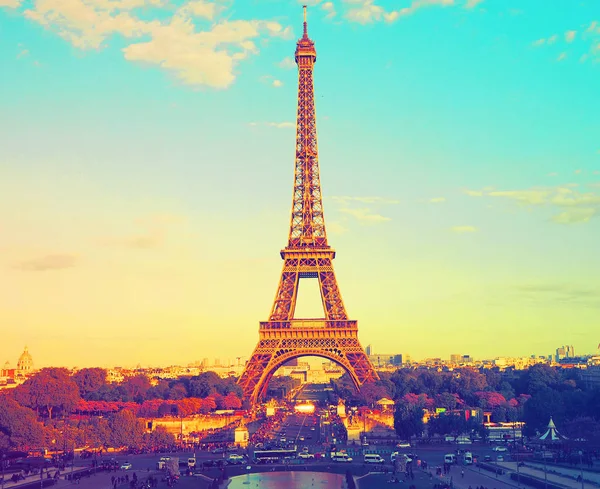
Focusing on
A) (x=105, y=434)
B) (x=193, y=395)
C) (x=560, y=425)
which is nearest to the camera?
(x=105, y=434)

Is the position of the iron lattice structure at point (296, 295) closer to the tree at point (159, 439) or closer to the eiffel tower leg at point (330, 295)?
the eiffel tower leg at point (330, 295)

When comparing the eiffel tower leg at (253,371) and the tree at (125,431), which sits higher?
the eiffel tower leg at (253,371)

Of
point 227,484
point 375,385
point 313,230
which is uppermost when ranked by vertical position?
point 313,230

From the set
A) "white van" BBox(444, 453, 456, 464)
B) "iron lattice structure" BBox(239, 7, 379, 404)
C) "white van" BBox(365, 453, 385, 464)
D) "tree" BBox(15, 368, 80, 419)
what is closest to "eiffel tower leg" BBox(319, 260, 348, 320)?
"iron lattice structure" BBox(239, 7, 379, 404)

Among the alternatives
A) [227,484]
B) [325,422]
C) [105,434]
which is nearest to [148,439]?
[105,434]

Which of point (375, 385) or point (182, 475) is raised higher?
point (375, 385)

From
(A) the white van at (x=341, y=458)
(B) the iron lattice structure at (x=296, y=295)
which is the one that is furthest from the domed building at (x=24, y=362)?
(A) the white van at (x=341, y=458)

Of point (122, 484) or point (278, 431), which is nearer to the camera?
point (122, 484)

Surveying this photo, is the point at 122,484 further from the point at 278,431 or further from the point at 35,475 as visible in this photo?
the point at 278,431
